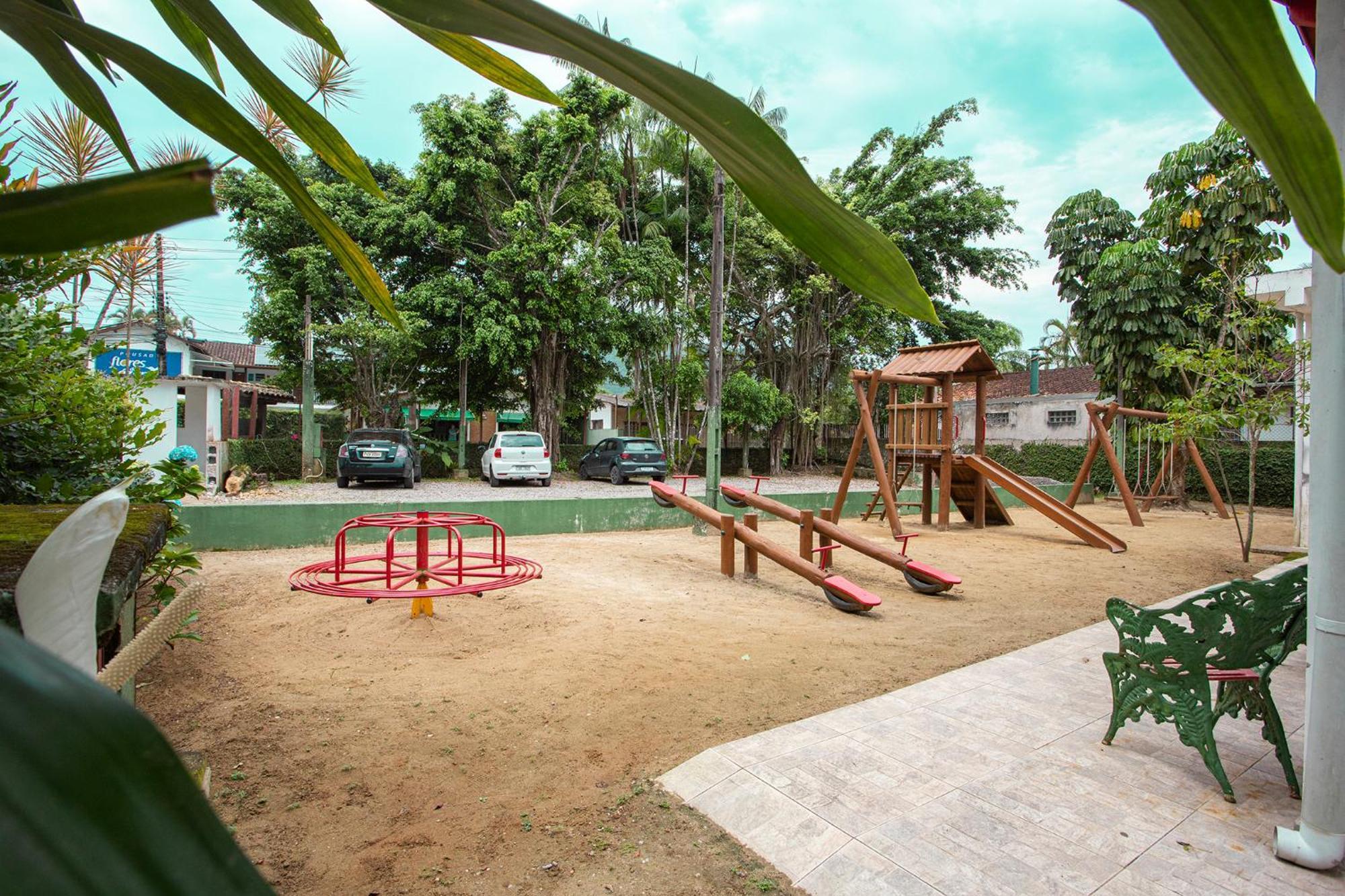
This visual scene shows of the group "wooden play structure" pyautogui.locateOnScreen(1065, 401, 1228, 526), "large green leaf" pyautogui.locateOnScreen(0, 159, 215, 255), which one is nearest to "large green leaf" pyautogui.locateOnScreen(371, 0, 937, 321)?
"large green leaf" pyautogui.locateOnScreen(0, 159, 215, 255)

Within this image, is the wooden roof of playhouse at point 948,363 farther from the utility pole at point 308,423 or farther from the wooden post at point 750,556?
the utility pole at point 308,423

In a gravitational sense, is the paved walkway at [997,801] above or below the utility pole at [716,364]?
below

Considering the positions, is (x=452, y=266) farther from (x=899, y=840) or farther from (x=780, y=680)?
(x=899, y=840)

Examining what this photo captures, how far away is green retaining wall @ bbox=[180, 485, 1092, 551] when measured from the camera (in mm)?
8289

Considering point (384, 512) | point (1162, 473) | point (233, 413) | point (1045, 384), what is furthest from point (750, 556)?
point (1045, 384)

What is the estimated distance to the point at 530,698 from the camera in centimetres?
399

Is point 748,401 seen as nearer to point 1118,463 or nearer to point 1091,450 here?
point 1091,450

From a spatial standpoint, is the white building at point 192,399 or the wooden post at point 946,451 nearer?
the wooden post at point 946,451

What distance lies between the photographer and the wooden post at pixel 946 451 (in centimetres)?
1202

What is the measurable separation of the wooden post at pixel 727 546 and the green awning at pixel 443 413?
14.1 m

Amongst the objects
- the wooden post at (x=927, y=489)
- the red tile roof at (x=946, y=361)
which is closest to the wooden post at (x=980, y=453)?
the red tile roof at (x=946, y=361)

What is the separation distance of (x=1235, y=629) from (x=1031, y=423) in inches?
916

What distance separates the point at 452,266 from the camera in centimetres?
1961

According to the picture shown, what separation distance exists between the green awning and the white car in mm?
4092
